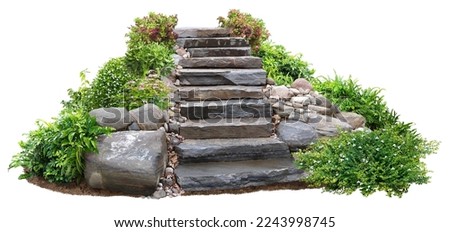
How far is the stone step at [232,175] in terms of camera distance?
9.59m

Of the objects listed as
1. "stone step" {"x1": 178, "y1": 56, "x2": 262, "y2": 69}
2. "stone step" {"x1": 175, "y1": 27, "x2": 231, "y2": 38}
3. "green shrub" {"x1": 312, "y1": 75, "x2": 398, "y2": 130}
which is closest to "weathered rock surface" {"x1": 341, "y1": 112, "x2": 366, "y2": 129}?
"green shrub" {"x1": 312, "y1": 75, "x2": 398, "y2": 130}

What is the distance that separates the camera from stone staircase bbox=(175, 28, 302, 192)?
978 cm

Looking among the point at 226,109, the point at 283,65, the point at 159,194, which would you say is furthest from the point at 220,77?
the point at 159,194

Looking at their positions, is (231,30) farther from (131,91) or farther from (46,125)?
(46,125)

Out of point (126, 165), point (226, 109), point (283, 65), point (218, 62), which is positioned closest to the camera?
point (126, 165)

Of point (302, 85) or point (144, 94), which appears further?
point (302, 85)

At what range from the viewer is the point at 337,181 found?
9.45m

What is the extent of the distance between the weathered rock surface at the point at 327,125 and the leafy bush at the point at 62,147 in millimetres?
3513

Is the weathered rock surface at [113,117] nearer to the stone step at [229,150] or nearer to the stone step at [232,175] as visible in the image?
the stone step at [229,150]

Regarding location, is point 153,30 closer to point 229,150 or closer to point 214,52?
point 214,52

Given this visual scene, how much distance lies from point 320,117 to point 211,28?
3.76 m

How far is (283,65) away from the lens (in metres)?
13.4

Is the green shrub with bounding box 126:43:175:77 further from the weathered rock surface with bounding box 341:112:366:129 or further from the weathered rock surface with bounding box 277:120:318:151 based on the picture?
the weathered rock surface with bounding box 341:112:366:129

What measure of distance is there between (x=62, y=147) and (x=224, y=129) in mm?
2688
